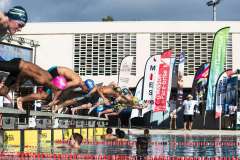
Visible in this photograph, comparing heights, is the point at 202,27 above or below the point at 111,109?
above

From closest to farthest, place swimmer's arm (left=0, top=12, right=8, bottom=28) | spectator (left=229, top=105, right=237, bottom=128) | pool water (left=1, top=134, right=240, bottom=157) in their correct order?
swimmer's arm (left=0, top=12, right=8, bottom=28) < pool water (left=1, top=134, right=240, bottom=157) < spectator (left=229, top=105, right=237, bottom=128)

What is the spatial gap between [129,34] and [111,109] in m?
20.7

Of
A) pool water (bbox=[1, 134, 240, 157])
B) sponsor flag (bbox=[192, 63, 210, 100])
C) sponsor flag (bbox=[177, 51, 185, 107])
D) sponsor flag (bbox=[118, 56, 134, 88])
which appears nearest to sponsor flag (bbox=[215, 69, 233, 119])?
sponsor flag (bbox=[192, 63, 210, 100])

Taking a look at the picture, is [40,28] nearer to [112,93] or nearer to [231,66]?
[231,66]

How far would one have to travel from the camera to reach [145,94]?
3309cm

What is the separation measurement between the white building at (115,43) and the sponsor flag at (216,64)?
51.5 feet

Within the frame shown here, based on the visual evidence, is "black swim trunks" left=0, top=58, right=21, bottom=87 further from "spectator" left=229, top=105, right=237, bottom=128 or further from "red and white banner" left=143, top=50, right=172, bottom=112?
"spectator" left=229, top=105, right=237, bottom=128

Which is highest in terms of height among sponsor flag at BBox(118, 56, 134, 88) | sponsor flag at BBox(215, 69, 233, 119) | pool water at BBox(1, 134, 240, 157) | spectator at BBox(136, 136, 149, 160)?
sponsor flag at BBox(118, 56, 134, 88)

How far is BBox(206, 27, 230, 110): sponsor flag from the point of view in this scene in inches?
1237

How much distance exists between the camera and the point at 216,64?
109ft

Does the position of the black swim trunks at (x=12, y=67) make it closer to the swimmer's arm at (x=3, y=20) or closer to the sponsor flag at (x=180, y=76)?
the swimmer's arm at (x=3, y=20)

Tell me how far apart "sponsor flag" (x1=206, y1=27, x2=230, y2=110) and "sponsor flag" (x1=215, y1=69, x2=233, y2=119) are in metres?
0.51

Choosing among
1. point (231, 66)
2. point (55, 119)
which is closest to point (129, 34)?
point (231, 66)

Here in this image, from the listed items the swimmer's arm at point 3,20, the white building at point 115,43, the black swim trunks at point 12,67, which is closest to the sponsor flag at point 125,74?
the white building at point 115,43
